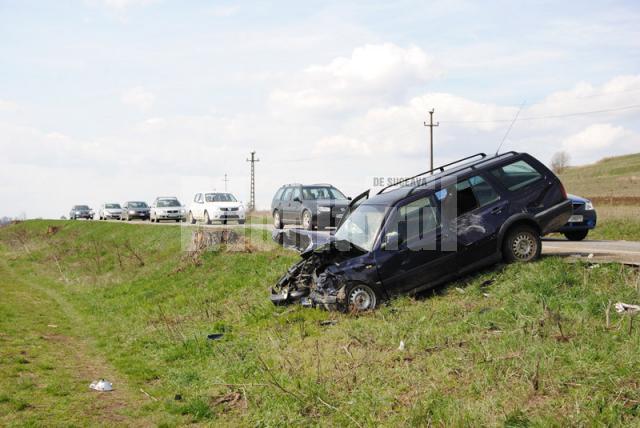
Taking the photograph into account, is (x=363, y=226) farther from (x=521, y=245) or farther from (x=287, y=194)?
(x=287, y=194)

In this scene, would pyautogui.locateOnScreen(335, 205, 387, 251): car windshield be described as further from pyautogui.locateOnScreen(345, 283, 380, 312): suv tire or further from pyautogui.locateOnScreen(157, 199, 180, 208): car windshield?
pyautogui.locateOnScreen(157, 199, 180, 208): car windshield

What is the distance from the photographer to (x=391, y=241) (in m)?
11.1

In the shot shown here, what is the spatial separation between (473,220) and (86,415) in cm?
680

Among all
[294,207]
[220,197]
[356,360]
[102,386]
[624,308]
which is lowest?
[102,386]

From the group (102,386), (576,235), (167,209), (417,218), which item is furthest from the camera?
(167,209)

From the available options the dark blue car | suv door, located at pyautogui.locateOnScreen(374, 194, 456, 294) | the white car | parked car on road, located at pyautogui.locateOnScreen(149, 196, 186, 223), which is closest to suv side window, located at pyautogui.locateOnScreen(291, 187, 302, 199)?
the white car

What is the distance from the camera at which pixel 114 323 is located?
16.0 meters

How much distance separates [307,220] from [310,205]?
1.75 feet

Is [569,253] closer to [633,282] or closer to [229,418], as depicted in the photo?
[633,282]

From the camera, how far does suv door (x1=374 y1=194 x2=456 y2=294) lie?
10.9 metres

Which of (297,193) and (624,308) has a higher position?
(297,193)

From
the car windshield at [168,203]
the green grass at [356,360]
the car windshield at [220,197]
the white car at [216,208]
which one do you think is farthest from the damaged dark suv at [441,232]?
the car windshield at [168,203]

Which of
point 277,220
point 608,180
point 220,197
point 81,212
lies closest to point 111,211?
point 81,212

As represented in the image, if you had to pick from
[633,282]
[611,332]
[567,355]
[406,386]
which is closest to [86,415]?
[406,386]
